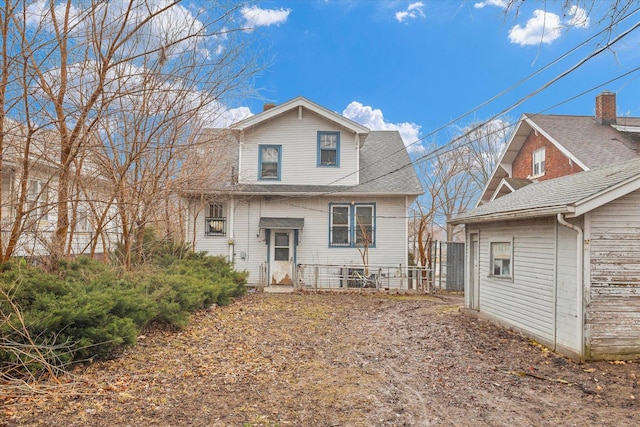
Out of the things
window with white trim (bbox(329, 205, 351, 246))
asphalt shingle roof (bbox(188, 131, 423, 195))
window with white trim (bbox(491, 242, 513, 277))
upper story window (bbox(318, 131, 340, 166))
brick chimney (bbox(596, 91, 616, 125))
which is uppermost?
brick chimney (bbox(596, 91, 616, 125))

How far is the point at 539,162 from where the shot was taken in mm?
17297

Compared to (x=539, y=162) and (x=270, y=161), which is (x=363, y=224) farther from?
(x=539, y=162)

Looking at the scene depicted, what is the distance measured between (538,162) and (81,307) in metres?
18.1

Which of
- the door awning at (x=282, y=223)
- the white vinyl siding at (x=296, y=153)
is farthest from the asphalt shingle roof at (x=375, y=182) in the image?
the door awning at (x=282, y=223)

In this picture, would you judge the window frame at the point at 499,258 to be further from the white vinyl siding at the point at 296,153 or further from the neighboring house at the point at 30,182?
the neighboring house at the point at 30,182

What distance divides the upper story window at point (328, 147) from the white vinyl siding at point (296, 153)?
0.20 m

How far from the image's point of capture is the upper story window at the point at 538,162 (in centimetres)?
1702

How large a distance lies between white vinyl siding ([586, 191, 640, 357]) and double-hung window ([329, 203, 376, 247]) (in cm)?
849

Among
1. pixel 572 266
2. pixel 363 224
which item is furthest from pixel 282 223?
pixel 572 266

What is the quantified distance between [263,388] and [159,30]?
5.23m

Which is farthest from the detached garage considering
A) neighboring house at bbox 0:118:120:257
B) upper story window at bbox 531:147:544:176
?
upper story window at bbox 531:147:544:176

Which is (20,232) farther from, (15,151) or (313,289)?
(313,289)

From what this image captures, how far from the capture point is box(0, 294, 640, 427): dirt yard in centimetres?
398

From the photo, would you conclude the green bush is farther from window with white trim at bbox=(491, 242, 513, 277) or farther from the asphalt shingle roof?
window with white trim at bbox=(491, 242, 513, 277)
